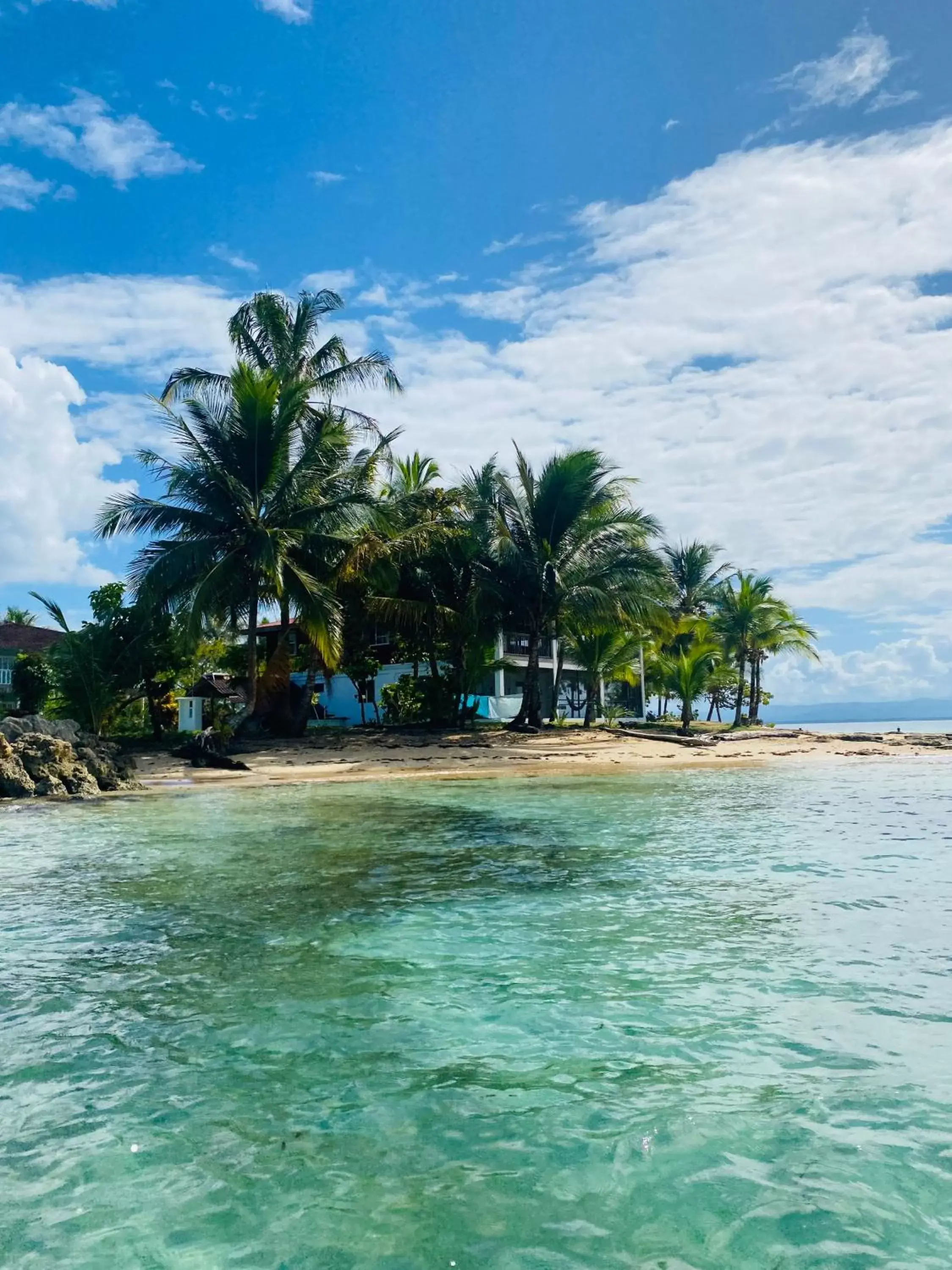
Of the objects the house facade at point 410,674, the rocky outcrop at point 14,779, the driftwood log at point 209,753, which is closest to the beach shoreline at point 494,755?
the driftwood log at point 209,753

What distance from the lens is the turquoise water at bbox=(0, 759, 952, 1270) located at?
269 centimetres

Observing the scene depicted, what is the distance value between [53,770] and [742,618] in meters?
28.5

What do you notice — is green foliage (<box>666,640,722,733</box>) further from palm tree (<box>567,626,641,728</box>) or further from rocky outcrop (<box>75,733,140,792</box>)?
rocky outcrop (<box>75,733,140,792</box>)

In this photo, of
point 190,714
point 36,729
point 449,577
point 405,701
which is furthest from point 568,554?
point 36,729

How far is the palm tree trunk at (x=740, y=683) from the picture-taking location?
37438mm

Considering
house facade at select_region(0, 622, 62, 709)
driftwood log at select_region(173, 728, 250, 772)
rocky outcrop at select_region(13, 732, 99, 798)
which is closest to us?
rocky outcrop at select_region(13, 732, 99, 798)

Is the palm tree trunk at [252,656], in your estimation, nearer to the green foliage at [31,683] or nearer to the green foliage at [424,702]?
the green foliage at [424,702]

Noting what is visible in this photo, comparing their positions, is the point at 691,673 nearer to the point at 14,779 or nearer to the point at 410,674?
the point at 410,674

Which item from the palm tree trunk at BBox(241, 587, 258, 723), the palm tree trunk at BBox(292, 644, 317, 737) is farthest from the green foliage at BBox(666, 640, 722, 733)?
the palm tree trunk at BBox(241, 587, 258, 723)

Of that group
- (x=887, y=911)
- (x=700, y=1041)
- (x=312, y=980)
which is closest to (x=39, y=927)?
(x=312, y=980)

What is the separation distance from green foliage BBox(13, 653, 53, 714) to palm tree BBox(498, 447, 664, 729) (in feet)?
44.6

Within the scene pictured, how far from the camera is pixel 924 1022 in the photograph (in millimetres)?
4230

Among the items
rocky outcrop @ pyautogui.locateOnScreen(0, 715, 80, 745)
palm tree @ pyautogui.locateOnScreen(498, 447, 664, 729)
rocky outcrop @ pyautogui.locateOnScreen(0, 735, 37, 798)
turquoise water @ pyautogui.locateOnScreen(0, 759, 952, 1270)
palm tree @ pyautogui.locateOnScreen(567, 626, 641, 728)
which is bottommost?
turquoise water @ pyautogui.locateOnScreen(0, 759, 952, 1270)

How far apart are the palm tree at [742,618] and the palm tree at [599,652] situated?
7.71 metres
